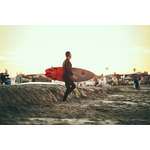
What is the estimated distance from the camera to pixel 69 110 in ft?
12.1

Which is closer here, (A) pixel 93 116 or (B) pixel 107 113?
(A) pixel 93 116

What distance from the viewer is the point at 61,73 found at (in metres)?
4.38

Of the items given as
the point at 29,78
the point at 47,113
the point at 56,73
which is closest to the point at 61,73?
the point at 56,73

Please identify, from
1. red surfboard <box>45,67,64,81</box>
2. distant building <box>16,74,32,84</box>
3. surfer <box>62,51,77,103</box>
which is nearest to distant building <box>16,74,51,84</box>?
distant building <box>16,74,32,84</box>

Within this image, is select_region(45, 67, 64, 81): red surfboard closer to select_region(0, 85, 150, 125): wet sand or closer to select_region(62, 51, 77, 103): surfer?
select_region(62, 51, 77, 103): surfer

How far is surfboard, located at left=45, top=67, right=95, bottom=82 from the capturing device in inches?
174

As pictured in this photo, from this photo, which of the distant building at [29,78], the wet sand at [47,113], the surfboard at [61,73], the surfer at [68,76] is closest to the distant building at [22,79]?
the distant building at [29,78]

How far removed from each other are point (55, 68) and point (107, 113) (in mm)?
1754

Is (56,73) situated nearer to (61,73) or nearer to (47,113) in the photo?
(61,73)

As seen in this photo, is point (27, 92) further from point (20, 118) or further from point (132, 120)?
point (132, 120)

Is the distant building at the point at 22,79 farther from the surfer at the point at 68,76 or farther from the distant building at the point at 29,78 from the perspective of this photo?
the surfer at the point at 68,76

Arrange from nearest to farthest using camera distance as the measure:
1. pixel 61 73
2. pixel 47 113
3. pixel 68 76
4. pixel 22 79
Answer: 1. pixel 47 113
2. pixel 68 76
3. pixel 61 73
4. pixel 22 79

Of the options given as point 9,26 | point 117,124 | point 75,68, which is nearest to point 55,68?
point 75,68

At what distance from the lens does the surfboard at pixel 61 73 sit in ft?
14.5
